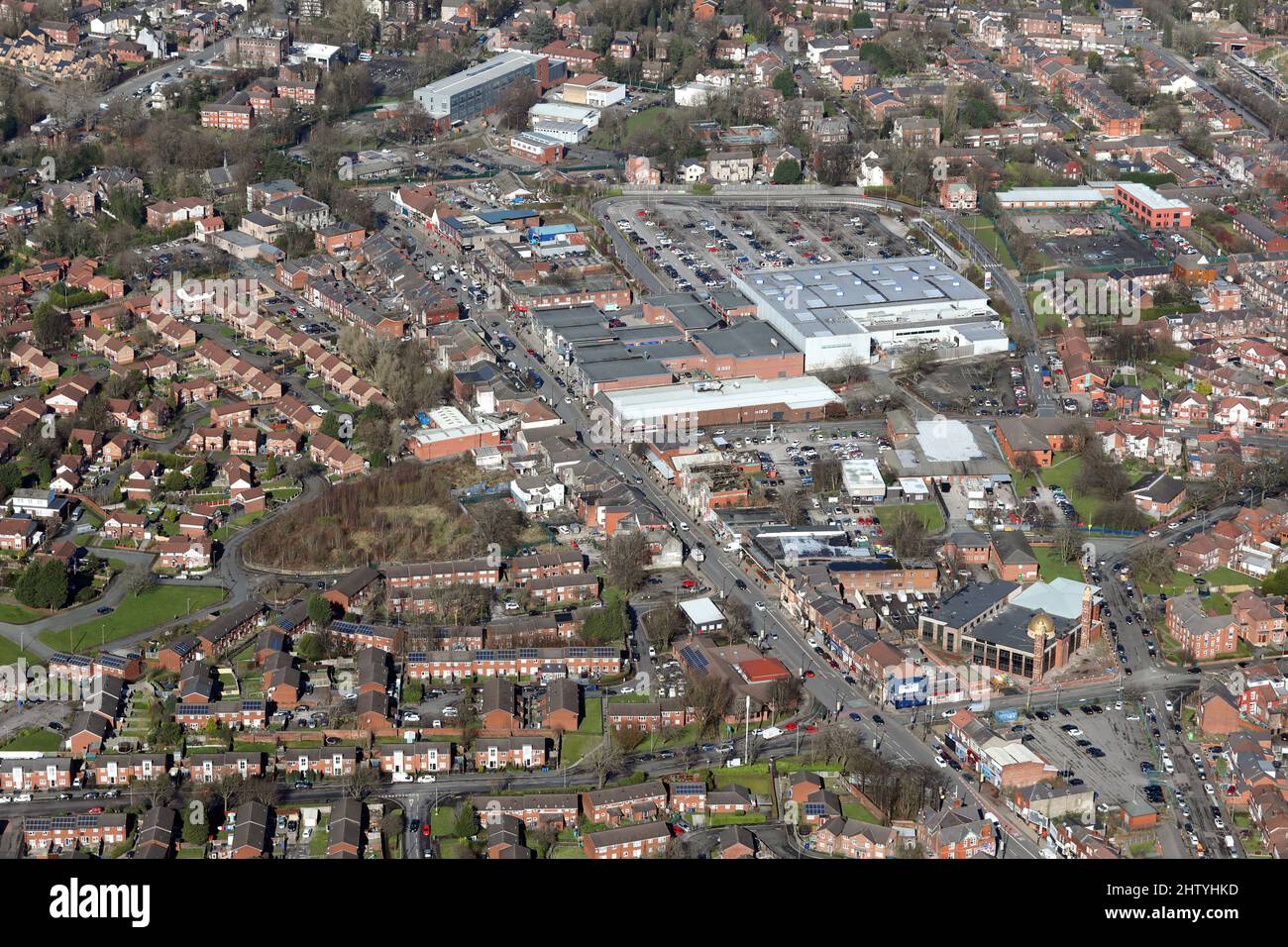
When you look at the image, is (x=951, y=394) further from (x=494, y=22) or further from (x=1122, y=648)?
(x=494, y=22)

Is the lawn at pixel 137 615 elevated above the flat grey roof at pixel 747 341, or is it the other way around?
the lawn at pixel 137 615

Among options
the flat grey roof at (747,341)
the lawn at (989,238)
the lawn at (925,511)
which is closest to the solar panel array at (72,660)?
the lawn at (925,511)

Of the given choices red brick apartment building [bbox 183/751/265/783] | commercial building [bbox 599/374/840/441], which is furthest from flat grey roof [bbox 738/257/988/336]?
red brick apartment building [bbox 183/751/265/783]

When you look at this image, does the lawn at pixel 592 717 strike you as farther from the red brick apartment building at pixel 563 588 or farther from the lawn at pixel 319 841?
the lawn at pixel 319 841

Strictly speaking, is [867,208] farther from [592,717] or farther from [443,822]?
[443,822]

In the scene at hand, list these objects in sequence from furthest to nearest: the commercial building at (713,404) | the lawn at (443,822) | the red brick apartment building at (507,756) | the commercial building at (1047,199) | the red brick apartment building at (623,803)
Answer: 1. the commercial building at (1047,199)
2. the commercial building at (713,404)
3. the red brick apartment building at (507,756)
4. the red brick apartment building at (623,803)
5. the lawn at (443,822)

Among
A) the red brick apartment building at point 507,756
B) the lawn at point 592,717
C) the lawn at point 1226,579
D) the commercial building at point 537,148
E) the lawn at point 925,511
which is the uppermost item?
the red brick apartment building at point 507,756

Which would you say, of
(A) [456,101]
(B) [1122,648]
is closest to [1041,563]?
(B) [1122,648]
